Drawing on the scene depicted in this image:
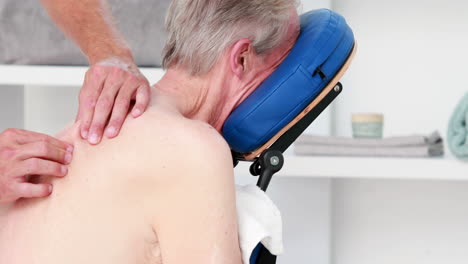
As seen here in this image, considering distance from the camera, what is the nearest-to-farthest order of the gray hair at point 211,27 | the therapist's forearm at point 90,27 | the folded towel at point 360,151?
the gray hair at point 211,27, the therapist's forearm at point 90,27, the folded towel at point 360,151

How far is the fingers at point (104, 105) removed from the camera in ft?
3.95

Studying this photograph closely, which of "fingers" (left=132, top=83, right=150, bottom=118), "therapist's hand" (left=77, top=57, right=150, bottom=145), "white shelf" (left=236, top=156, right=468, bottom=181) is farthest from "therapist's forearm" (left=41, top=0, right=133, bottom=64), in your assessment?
"white shelf" (left=236, top=156, right=468, bottom=181)

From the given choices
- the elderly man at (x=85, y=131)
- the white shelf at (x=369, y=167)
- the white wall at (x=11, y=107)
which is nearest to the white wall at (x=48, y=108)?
the white wall at (x=11, y=107)

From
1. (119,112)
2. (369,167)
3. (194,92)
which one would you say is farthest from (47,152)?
(369,167)

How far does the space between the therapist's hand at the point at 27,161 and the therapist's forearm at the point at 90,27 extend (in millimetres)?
301

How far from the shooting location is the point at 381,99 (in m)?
2.67

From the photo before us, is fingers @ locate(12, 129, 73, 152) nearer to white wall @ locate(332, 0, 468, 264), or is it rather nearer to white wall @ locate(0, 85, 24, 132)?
white wall @ locate(0, 85, 24, 132)

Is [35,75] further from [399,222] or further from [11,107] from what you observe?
[399,222]

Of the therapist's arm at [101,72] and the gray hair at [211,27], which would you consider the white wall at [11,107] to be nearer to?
the therapist's arm at [101,72]

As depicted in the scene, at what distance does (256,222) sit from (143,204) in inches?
8.4

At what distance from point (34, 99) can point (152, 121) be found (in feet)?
5.27

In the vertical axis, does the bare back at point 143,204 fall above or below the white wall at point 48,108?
above

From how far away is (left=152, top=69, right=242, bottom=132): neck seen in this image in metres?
1.37

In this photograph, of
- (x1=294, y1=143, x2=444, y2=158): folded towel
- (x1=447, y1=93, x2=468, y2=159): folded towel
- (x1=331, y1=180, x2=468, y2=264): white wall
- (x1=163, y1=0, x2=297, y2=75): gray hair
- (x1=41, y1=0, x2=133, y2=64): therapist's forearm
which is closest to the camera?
(x1=163, y1=0, x2=297, y2=75): gray hair
